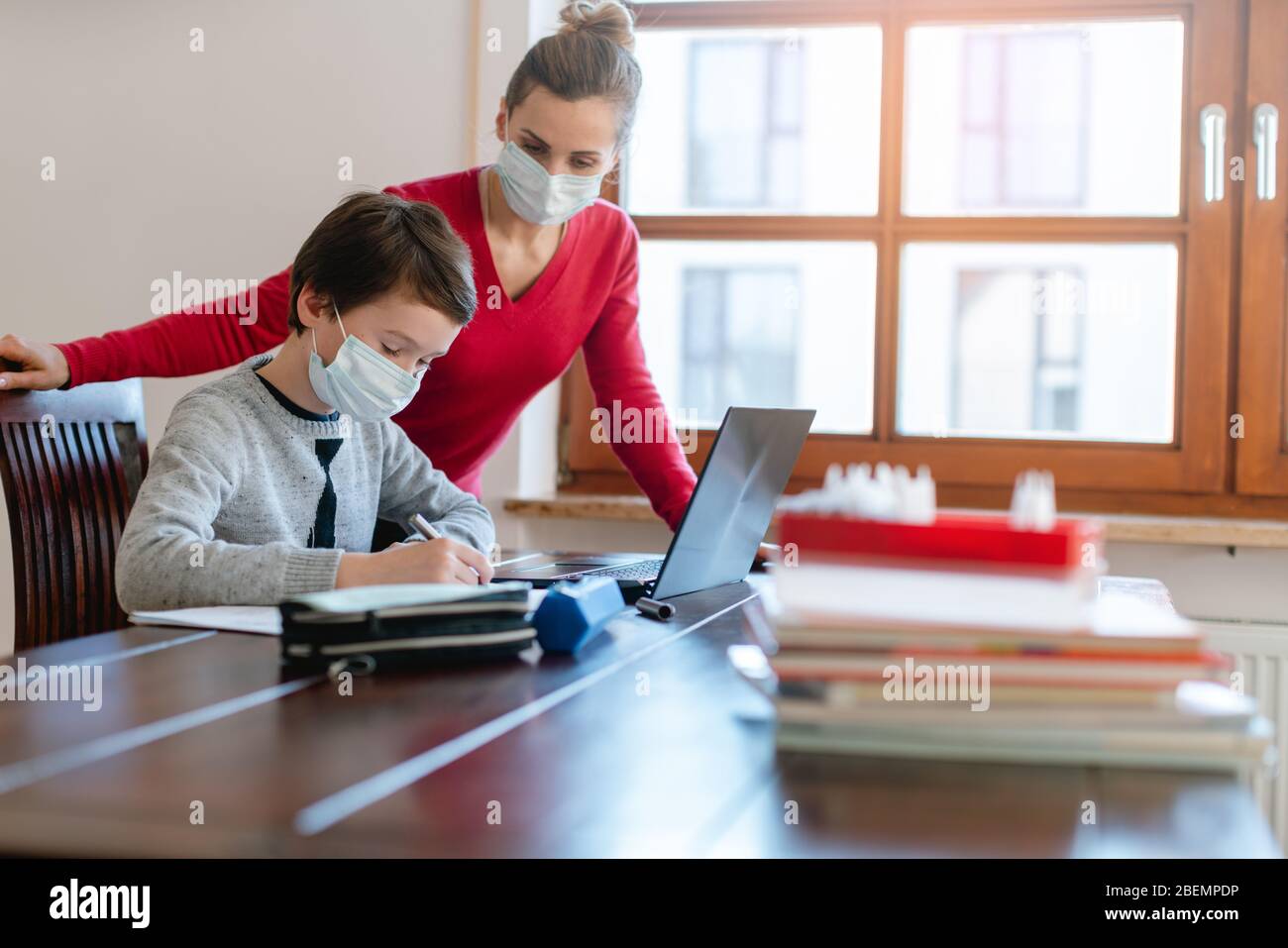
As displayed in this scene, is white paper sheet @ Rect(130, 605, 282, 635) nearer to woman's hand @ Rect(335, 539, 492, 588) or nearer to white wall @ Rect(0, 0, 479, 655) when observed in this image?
woman's hand @ Rect(335, 539, 492, 588)

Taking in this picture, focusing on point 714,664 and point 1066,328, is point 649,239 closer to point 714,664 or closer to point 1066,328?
point 1066,328

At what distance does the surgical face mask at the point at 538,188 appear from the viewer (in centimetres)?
165

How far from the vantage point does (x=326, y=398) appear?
1426mm

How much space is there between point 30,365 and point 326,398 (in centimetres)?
35

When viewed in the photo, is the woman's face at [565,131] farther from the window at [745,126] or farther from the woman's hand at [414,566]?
Answer: the window at [745,126]

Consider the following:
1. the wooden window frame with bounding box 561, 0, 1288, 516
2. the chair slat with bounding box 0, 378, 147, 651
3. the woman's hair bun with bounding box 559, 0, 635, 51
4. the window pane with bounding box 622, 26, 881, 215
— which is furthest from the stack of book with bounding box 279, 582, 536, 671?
the window pane with bounding box 622, 26, 881, 215

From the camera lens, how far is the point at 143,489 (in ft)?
4.00

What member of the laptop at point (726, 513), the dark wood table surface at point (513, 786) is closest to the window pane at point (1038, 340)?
the laptop at point (726, 513)

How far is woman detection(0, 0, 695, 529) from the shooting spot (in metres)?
1.51

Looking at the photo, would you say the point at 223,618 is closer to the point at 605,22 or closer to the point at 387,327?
the point at 387,327

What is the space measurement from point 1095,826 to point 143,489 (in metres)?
0.99

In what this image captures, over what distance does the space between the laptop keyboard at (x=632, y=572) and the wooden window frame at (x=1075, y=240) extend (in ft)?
3.02

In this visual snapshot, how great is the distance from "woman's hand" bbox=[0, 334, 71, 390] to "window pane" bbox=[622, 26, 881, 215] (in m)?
1.38

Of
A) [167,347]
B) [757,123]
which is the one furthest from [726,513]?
[757,123]
